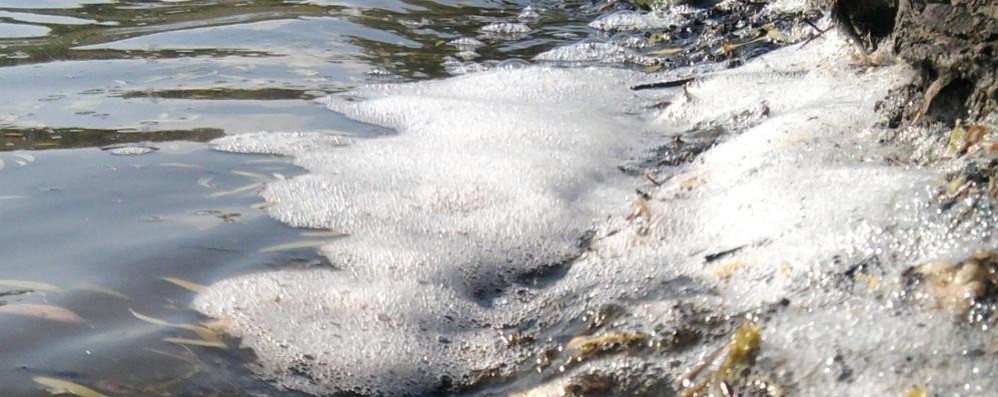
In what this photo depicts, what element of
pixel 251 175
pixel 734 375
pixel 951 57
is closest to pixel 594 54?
pixel 251 175

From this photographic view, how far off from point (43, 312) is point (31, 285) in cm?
15

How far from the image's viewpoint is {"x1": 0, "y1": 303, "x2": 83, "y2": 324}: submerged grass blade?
6.76 feet

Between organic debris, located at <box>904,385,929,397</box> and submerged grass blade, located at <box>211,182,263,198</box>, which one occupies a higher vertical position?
organic debris, located at <box>904,385,929,397</box>

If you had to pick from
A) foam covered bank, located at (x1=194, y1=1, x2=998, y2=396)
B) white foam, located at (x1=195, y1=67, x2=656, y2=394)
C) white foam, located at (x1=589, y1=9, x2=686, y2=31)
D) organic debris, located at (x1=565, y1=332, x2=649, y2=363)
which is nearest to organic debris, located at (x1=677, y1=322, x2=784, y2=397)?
foam covered bank, located at (x1=194, y1=1, x2=998, y2=396)

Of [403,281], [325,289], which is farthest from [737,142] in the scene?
[325,289]

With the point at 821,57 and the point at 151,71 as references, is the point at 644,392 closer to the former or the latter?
the point at 821,57

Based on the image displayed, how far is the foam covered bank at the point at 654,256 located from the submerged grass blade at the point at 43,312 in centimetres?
26

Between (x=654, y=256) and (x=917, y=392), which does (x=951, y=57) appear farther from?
(x=917, y=392)

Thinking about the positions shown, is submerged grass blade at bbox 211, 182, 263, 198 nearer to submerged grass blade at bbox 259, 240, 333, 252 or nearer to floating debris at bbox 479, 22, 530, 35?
submerged grass blade at bbox 259, 240, 333, 252

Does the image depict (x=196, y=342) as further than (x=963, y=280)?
Yes

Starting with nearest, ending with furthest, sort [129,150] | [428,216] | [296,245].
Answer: [296,245], [428,216], [129,150]

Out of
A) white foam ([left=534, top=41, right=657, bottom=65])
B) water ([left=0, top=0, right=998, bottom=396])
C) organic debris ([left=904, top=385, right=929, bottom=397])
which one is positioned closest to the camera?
organic debris ([left=904, top=385, right=929, bottom=397])

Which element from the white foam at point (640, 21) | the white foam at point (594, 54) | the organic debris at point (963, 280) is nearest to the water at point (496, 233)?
the organic debris at point (963, 280)

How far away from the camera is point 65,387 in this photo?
5.95ft
